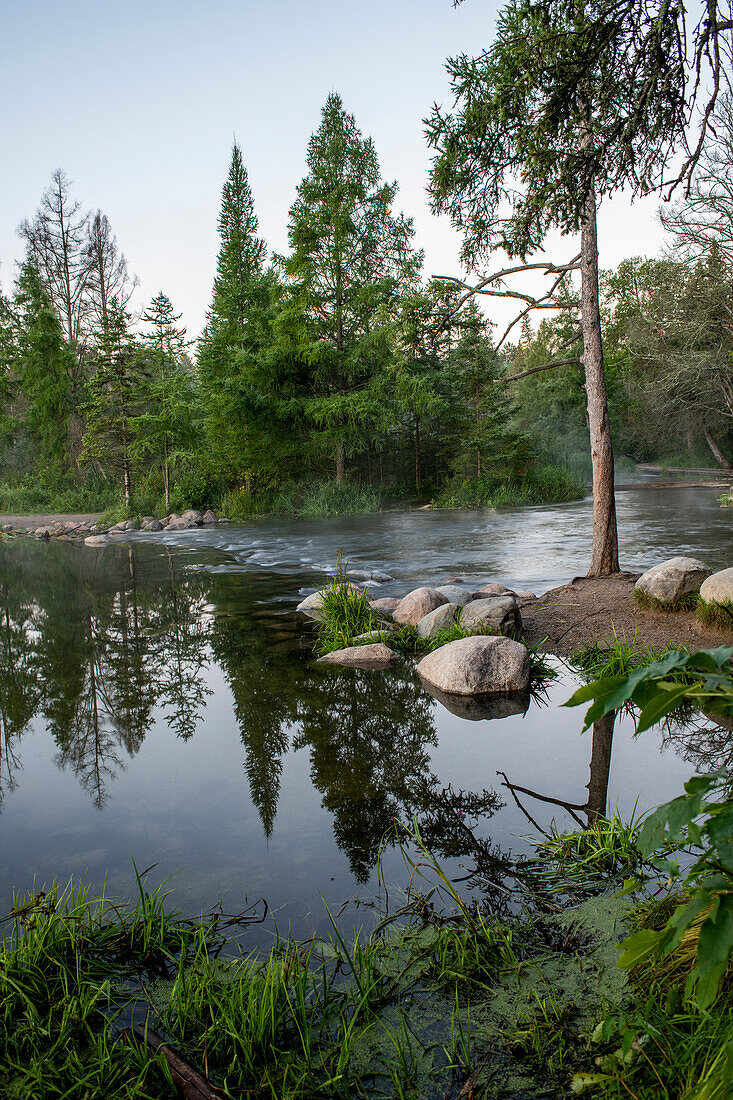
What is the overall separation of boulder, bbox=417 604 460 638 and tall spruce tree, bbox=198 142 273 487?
63.4 feet

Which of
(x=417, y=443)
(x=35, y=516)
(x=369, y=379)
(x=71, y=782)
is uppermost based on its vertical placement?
(x=369, y=379)

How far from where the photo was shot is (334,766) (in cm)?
409

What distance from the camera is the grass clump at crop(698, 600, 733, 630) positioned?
579 centimetres

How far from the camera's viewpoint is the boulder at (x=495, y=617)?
6.34 meters

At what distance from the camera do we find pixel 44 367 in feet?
95.6

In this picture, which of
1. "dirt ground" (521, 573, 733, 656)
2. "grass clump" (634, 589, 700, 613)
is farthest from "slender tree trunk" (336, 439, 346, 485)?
"grass clump" (634, 589, 700, 613)

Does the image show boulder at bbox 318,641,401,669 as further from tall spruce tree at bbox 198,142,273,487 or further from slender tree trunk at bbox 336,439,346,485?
slender tree trunk at bbox 336,439,346,485

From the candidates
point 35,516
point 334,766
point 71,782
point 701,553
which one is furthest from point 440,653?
point 35,516

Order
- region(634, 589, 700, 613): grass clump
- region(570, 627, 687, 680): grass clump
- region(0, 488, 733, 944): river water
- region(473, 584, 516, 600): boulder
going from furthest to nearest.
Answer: region(473, 584, 516, 600): boulder, region(634, 589, 700, 613): grass clump, region(570, 627, 687, 680): grass clump, region(0, 488, 733, 944): river water

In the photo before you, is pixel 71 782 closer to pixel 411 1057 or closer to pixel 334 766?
pixel 334 766

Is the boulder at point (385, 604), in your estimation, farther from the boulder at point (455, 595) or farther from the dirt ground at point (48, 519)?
the dirt ground at point (48, 519)

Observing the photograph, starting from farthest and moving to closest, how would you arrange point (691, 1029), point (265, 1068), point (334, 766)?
point (334, 766)
point (265, 1068)
point (691, 1029)

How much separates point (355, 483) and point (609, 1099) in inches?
1067

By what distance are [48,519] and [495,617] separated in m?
23.4
